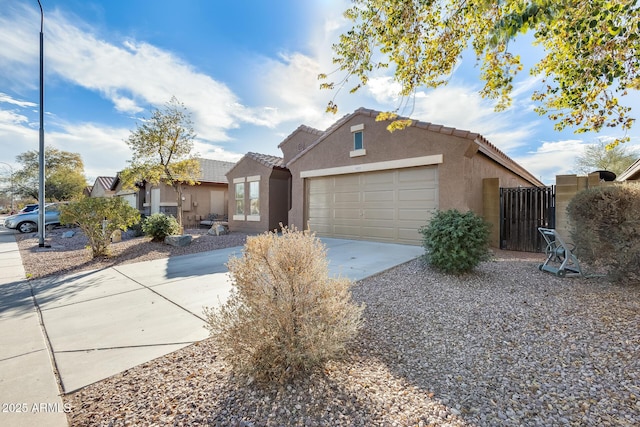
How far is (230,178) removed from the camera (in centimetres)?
1491

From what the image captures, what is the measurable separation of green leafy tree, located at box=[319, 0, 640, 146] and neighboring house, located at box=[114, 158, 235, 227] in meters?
14.0

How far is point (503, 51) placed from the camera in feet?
15.8

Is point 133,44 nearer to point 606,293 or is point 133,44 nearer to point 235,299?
point 235,299

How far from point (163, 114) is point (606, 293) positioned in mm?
14239

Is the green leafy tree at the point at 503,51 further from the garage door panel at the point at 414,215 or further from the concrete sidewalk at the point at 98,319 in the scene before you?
the concrete sidewalk at the point at 98,319

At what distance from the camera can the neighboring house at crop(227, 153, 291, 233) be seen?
13117mm

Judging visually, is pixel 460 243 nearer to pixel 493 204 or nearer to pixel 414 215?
pixel 414 215

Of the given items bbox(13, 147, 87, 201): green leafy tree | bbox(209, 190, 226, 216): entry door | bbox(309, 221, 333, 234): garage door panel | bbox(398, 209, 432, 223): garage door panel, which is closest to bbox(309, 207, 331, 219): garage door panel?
bbox(309, 221, 333, 234): garage door panel

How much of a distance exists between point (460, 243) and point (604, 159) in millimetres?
25907

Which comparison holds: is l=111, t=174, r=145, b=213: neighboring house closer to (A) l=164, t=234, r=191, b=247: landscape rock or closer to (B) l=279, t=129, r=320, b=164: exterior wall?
(B) l=279, t=129, r=320, b=164: exterior wall

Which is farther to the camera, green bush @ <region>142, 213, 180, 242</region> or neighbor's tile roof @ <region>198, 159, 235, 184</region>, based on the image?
neighbor's tile roof @ <region>198, 159, 235, 184</region>

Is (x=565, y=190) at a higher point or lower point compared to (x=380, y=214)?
higher

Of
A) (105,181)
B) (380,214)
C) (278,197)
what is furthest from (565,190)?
(105,181)

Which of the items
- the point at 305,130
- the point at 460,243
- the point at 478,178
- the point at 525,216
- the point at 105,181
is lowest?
the point at 460,243
